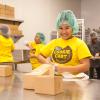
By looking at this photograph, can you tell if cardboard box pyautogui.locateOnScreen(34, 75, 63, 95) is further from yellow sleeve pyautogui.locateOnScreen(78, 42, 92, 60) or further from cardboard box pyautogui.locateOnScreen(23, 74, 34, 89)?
yellow sleeve pyautogui.locateOnScreen(78, 42, 92, 60)

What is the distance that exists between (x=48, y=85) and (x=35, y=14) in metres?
5.94

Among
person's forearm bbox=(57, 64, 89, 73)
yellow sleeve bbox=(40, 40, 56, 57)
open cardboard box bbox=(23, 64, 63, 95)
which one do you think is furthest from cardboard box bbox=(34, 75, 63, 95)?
yellow sleeve bbox=(40, 40, 56, 57)

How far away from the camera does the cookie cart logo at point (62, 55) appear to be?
7.33ft

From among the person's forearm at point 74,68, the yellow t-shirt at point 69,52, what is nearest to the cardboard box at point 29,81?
the person's forearm at point 74,68

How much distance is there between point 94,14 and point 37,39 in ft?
11.2

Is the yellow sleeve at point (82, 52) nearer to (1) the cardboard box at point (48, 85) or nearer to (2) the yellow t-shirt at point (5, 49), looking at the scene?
(1) the cardboard box at point (48, 85)

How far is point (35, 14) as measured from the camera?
276 inches

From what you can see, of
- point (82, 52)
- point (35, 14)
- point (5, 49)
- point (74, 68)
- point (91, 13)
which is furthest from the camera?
point (91, 13)

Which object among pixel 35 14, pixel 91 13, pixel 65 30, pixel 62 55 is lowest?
pixel 62 55

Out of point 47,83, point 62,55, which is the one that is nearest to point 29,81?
point 47,83

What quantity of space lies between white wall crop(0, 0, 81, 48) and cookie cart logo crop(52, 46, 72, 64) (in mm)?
4042

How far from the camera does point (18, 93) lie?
125 cm

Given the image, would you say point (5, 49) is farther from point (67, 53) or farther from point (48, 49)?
point (67, 53)

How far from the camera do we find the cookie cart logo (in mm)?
2234
